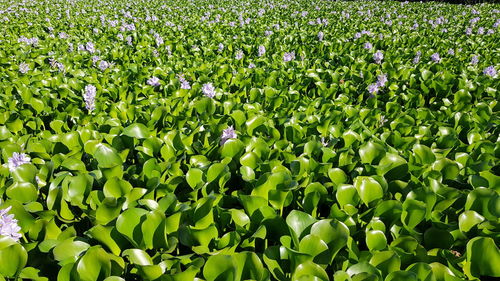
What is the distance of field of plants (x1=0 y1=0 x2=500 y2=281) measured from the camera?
54.3 inches

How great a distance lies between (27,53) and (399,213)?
4805 mm

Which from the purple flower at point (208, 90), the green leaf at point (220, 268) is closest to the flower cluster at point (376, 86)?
the purple flower at point (208, 90)

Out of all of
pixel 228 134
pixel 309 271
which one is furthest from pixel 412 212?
pixel 228 134

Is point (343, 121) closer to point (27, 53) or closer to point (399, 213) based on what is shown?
point (399, 213)

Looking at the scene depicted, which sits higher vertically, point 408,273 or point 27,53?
point 408,273

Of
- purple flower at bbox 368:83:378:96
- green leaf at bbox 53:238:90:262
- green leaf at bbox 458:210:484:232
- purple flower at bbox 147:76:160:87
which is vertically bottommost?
purple flower at bbox 147:76:160:87

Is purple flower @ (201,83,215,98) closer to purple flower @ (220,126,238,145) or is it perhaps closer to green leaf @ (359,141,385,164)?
purple flower @ (220,126,238,145)

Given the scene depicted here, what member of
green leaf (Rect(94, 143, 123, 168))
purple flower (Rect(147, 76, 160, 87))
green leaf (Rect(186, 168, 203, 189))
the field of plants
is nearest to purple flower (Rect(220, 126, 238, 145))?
the field of plants

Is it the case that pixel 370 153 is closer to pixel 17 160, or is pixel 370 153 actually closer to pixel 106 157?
pixel 106 157

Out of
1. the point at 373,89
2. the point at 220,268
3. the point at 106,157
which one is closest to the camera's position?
the point at 220,268

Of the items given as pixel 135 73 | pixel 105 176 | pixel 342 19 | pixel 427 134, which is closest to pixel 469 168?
pixel 427 134

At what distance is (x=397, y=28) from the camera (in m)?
7.66

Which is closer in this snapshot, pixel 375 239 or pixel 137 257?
pixel 137 257

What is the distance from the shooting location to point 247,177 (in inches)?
73.8
